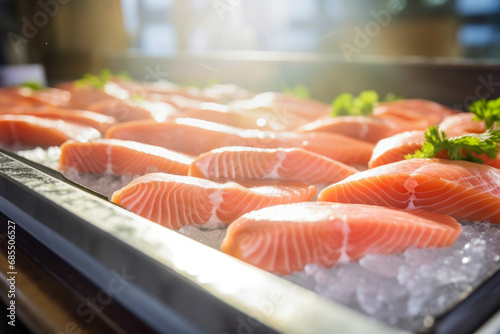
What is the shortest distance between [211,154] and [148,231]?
24.2 inches

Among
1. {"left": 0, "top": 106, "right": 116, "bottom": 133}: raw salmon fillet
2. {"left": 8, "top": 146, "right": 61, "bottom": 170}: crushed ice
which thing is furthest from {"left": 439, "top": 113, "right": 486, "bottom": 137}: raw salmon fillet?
{"left": 0, "top": 106, "right": 116, "bottom": 133}: raw salmon fillet

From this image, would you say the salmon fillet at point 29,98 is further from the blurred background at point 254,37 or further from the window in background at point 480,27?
the window in background at point 480,27

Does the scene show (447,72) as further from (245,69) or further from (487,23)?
(487,23)

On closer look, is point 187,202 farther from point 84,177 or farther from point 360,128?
point 360,128

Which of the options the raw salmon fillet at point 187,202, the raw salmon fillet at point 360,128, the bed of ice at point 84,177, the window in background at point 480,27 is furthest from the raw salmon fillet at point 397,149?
the window in background at point 480,27

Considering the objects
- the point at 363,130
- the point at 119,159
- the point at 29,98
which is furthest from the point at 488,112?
the point at 29,98

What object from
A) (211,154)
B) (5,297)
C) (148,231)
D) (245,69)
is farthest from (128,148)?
(245,69)

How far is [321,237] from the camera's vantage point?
0.90m

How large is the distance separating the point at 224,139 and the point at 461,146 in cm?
84

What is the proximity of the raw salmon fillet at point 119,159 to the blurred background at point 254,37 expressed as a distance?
1.94 m

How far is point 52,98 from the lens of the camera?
132 inches

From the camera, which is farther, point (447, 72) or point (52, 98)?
point (52, 98)

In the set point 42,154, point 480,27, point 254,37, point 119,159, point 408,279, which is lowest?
point 254,37

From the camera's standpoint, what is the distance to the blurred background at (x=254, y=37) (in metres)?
3.62
